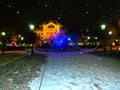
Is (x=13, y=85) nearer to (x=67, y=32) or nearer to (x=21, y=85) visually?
(x=21, y=85)

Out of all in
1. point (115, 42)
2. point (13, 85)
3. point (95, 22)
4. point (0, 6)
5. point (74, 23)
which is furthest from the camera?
point (115, 42)

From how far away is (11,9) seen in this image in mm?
36562

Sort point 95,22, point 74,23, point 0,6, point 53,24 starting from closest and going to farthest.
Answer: point 0,6 → point 95,22 → point 74,23 → point 53,24

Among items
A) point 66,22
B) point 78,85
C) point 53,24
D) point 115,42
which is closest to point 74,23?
point 66,22

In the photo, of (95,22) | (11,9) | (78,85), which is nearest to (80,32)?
(95,22)

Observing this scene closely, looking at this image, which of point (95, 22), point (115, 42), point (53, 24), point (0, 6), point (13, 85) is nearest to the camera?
point (13, 85)

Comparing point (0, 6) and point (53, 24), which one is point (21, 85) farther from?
point (53, 24)

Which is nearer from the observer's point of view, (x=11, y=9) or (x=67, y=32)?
(x=11, y=9)

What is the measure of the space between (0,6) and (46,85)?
28047 millimetres

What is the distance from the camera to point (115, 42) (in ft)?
324

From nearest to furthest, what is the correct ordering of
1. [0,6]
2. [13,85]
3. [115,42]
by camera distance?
[13,85] → [0,6] → [115,42]

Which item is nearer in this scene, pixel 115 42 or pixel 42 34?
pixel 115 42

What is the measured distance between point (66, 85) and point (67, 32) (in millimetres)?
80588

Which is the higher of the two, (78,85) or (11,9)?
(11,9)
